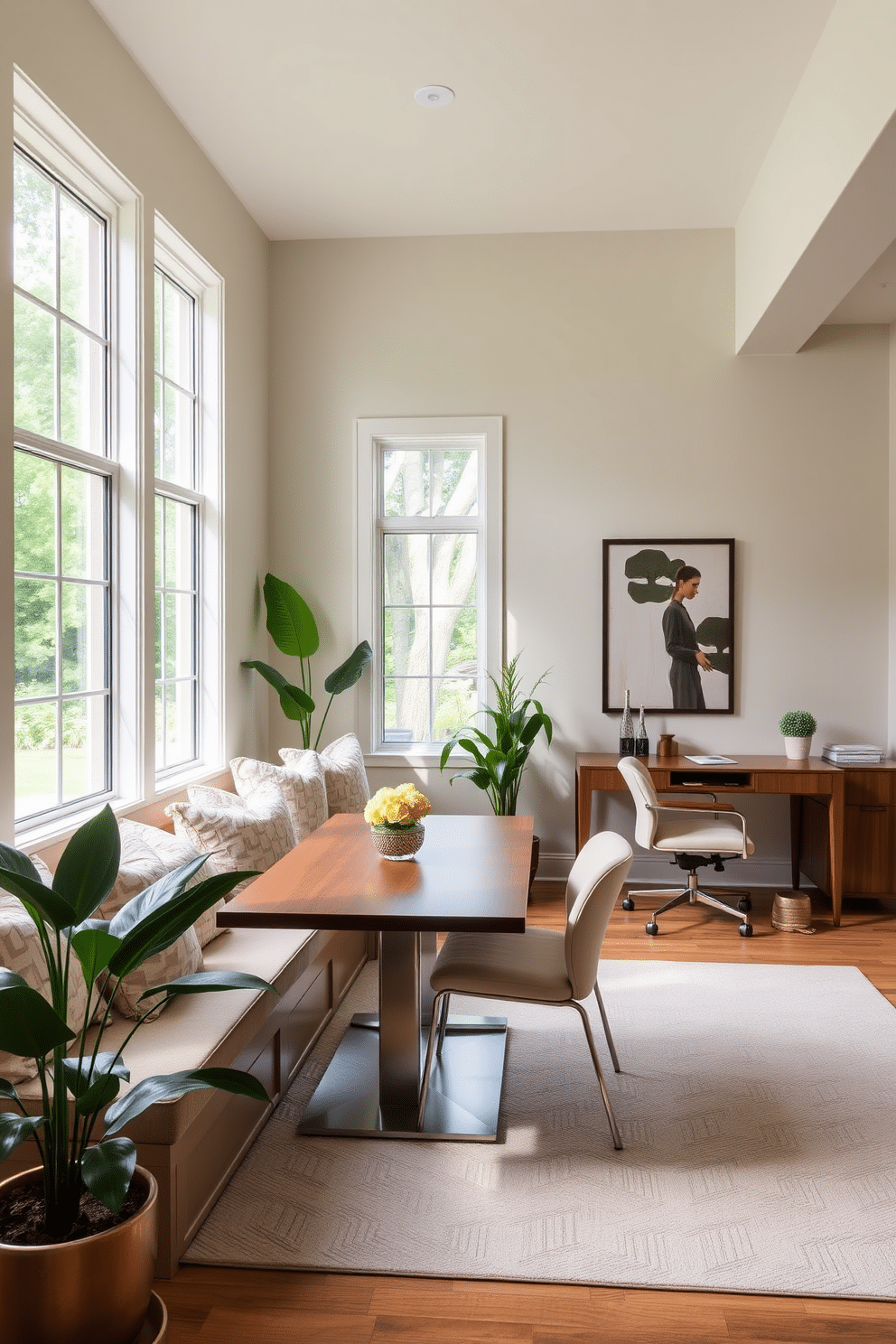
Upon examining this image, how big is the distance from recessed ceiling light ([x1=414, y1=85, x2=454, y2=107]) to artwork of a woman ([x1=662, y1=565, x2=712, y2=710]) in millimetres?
2615

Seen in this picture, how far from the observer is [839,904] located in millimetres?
4887

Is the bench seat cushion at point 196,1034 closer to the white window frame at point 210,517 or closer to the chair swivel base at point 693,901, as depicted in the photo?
the white window frame at point 210,517

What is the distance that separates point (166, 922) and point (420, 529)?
424cm

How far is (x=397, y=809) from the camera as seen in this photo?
3055 mm

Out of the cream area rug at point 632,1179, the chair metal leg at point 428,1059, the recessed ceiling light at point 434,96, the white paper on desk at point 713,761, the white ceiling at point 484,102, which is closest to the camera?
the cream area rug at point 632,1179

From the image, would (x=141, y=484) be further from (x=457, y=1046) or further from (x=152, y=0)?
(x=457, y=1046)

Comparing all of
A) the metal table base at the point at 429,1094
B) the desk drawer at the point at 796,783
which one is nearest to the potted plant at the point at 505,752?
the desk drawer at the point at 796,783

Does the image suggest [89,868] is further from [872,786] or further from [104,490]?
[872,786]

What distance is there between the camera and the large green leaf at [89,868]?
1722 mm

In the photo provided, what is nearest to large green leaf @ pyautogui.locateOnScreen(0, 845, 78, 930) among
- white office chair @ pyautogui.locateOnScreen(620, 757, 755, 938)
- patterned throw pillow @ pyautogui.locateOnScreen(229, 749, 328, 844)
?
patterned throw pillow @ pyautogui.locateOnScreen(229, 749, 328, 844)

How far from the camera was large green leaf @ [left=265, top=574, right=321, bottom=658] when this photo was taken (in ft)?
18.0

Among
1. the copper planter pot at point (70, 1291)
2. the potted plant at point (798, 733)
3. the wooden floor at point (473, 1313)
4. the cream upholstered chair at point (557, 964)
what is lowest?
the wooden floor at point (473, 1313)

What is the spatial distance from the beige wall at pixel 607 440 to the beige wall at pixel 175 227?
0.38 metres

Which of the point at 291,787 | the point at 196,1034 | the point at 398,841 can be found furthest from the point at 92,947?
the point at 291,787
